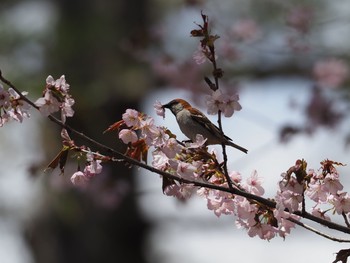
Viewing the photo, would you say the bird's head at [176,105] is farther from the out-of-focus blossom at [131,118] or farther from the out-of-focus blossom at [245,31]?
the out-of-focus blossom at [245,31]

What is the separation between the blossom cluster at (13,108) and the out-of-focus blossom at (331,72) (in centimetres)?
517

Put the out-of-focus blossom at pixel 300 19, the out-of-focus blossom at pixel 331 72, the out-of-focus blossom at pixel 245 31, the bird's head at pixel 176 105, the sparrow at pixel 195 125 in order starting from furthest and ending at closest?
the out-of-focus blossom at pixel 331 72 < the out-of-focus blossom at pixel 245 31 < the out-of-focus blossom at pixel 300 19 < the bird's head at pixel 176 105 < the sparrow at pixel 195 125

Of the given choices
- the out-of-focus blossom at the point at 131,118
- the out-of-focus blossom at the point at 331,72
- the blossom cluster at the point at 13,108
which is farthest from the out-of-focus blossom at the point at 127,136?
the out-of-focus blossom at the point at 331,72

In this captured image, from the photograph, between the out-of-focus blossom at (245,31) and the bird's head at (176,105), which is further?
the out-of-focus blossom at (245,31)

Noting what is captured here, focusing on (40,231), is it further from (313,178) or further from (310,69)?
(313,178)

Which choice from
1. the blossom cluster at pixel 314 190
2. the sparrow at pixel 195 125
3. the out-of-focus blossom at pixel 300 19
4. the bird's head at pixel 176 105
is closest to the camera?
the blossom cluster at pixel 314 190

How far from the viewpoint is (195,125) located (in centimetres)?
250

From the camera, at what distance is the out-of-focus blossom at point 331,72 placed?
23.6 feet

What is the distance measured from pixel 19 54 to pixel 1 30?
0.35m

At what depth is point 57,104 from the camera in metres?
2.16

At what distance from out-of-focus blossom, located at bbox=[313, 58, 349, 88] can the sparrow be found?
4681mm

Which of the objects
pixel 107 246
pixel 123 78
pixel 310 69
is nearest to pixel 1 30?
pixel 123 78

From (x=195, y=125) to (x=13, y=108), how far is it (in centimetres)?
59

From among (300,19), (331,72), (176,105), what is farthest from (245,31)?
(176,105)
